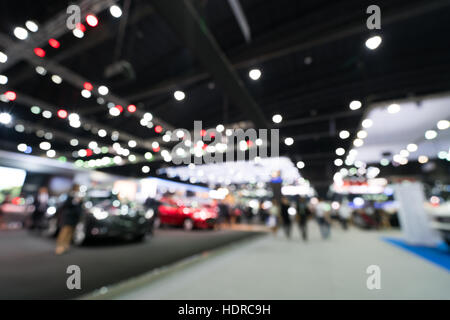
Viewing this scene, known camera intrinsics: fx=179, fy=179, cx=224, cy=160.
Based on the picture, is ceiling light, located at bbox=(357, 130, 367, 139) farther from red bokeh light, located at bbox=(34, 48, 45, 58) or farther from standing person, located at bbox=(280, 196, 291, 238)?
red bokeh light, located at bbox=(34, 48, 45, 58)

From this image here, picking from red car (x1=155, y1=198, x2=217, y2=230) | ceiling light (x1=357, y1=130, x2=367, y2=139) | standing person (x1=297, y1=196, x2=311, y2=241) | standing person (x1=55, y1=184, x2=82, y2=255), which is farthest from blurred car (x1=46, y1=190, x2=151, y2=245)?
ceiling light (x1=357, y1=130, x2=367, y2=139)

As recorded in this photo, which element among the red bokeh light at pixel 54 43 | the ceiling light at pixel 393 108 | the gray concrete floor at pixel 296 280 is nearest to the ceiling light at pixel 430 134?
the ceiling light at pixel 393 108

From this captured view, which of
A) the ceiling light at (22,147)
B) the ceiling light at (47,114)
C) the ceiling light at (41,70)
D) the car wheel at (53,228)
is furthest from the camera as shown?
the ceiling light at (22,147)

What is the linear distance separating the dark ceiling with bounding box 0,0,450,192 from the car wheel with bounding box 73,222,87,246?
91.7 inches

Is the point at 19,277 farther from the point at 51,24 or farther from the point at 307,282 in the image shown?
the point at 51,24

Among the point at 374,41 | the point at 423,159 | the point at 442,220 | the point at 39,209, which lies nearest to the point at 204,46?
the point at 374,41

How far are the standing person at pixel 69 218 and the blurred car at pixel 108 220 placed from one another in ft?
0.63

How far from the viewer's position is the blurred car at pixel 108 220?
144 inches

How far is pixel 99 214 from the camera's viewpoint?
3715 mm

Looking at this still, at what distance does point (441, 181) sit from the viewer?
10.1 metres

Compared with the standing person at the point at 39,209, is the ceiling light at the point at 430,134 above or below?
above

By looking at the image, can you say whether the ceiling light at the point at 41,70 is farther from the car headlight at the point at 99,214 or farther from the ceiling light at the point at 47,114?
the car headlight at the point at 99,214
